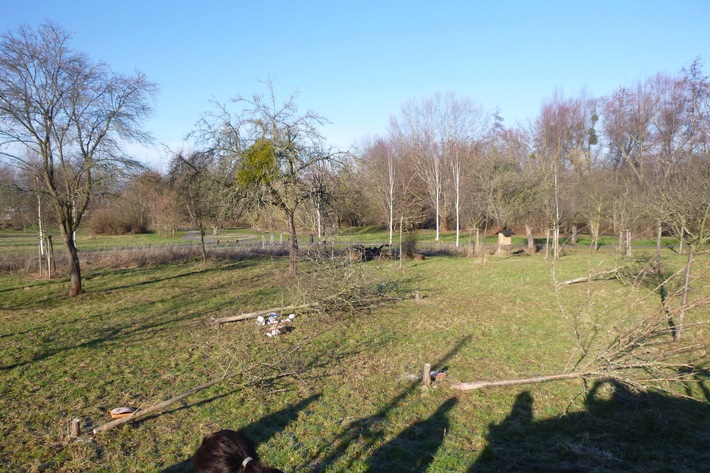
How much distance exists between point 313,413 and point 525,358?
3.96 m

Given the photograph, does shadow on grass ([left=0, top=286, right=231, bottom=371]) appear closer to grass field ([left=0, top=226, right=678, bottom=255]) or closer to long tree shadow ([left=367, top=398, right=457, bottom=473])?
long tree shadow ([left=367, top=398, right=457, bottom=473])

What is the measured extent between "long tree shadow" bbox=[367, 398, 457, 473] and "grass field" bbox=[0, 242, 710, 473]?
20mm

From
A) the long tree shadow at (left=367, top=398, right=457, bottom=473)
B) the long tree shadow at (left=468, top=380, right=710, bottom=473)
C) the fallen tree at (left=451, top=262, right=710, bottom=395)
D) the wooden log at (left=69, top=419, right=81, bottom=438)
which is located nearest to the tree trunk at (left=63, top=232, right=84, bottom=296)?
the wooden log at (left=69, top=419, right=81, bottom=438)

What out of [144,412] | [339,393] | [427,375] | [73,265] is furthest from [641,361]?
[73,265]

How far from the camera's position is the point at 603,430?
5316mm

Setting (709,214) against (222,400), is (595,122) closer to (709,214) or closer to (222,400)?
(709,214)

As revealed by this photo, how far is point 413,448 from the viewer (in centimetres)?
480

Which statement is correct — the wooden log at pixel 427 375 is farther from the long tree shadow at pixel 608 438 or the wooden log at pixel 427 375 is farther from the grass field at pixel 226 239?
the grass field at pixel 226 239

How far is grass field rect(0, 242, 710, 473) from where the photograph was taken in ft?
15.3

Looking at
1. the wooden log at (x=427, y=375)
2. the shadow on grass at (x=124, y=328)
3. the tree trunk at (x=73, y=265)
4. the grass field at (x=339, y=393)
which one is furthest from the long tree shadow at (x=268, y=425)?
the tree trunk at (x=73, y=265)

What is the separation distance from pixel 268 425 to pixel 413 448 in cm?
165

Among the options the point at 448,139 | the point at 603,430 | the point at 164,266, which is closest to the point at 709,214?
the point at 603,430

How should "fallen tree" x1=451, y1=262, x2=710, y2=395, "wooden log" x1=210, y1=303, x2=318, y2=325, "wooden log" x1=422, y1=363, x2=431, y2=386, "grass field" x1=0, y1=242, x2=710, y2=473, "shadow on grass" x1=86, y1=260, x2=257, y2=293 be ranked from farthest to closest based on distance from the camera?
"shadow on grass" x1=86, y1=260, x2=257, y2=293 < "wooden log" x1=210, y1=303, x2=318, y2=325 < "wooden log" x1=422, y1=363, x2=431, y2=386 < "fallen tree" x1=451, y1=262, x2=710, y2=395 < "grass field" x1=0, y1=242, x2=710, y2=473

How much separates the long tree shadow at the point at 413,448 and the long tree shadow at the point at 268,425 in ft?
3.92
